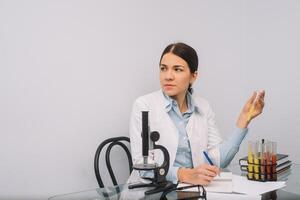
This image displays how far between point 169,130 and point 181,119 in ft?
0.39

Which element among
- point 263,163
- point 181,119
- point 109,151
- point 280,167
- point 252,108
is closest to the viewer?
point 263,163

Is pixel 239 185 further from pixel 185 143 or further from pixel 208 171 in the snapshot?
pixel 185 143

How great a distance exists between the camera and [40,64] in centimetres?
211

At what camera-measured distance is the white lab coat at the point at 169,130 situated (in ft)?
6.35

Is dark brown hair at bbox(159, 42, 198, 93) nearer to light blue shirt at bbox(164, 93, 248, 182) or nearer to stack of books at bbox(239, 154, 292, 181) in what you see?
light blue shirt at bbox(164, 93, 248, 182)

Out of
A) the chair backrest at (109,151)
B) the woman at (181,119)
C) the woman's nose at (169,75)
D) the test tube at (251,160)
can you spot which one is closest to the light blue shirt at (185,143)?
the woman at (181,119)

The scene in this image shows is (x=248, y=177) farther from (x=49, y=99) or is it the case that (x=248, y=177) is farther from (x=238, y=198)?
(x=49, y=99)

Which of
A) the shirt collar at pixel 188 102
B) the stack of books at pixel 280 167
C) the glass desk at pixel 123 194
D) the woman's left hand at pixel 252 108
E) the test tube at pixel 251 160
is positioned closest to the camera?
the glass desk at pixel 123 194

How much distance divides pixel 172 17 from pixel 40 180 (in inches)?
51.4

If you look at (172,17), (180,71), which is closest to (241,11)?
(172,17)

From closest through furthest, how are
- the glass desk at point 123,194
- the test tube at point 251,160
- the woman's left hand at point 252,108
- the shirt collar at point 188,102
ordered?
the glass desk at point 123,194 → the test tube at point 251,160 → the woman's left hand at point 252,108 → the shirt collar at point 188,102

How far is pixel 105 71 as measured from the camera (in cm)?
226

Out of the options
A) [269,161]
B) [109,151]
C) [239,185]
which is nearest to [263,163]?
[269,161]

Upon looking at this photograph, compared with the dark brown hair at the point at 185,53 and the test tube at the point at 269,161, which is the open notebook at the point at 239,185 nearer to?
the test tube at the point at 269,161
